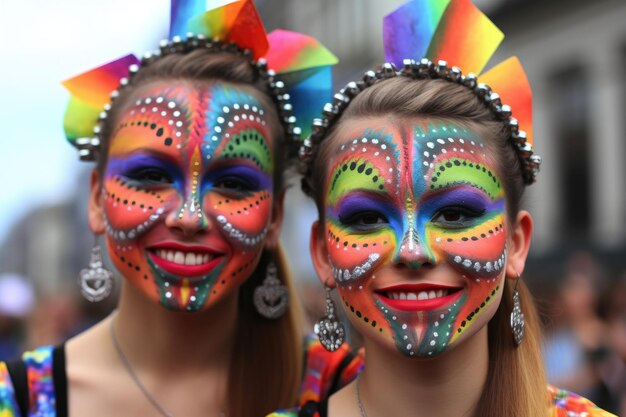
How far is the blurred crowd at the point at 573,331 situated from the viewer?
503 cm

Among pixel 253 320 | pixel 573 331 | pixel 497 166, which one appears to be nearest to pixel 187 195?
pixel 253 320

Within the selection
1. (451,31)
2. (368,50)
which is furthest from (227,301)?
(368,50)

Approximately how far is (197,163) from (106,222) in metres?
0.42

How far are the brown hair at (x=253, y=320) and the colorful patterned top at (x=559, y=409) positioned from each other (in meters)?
0.55

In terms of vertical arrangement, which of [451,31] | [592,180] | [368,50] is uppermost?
[451,31]

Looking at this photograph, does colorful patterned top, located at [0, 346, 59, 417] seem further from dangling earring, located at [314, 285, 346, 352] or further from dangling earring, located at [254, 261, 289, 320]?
dangling earring, located at [314, 285, 346, 352]

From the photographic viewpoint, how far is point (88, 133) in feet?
11.0

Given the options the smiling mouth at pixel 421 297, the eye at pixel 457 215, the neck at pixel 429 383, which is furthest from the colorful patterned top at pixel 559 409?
the eye at pixel 457 215

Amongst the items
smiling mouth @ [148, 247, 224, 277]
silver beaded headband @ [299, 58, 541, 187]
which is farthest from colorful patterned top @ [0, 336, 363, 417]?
silver beaded headband @ [299, 58, 541, 187]

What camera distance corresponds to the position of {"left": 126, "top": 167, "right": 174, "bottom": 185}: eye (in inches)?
114

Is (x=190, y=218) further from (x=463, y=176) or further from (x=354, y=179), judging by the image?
(x=463, y=176)

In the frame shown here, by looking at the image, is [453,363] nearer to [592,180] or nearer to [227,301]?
[227,301]

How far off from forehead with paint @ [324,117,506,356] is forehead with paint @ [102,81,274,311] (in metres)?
0.52

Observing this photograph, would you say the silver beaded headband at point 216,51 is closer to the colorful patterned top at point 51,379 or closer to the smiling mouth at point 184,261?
the smiling mouth at point 184,261
